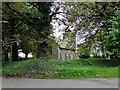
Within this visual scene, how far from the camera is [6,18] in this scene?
13.1 m

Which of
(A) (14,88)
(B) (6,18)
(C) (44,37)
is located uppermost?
(B) (6,18)

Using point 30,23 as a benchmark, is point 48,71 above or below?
below

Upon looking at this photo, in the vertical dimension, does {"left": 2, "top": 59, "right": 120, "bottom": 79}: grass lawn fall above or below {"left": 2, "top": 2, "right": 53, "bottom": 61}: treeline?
below

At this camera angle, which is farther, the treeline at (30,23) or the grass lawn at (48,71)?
the treeline at (30,23)

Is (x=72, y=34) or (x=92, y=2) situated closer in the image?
(x=92, y=2)

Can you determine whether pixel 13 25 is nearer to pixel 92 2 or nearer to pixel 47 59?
pixel 47 59

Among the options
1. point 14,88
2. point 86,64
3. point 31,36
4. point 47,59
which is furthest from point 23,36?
point 14,88

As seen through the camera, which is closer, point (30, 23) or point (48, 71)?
point (48, 71)

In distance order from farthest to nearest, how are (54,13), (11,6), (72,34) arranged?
(72,34)
(54,13)
(11,6)

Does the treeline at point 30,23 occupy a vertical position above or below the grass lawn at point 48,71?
above

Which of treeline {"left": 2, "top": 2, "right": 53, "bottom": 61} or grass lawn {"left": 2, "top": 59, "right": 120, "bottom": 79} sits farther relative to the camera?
treeline {"left": 2, "top": 2, "right": 53, "bottom": 61}

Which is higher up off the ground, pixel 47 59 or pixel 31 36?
pixel 31 36

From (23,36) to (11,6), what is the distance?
1898mm

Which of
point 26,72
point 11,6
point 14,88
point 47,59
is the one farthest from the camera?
point 11,6
